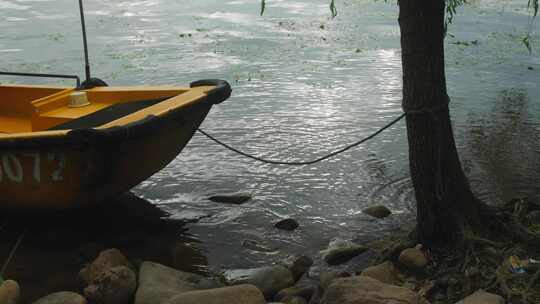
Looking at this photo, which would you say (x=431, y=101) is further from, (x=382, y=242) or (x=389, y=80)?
(x=389, y=80)

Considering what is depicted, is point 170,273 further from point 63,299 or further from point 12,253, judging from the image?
point 12,253

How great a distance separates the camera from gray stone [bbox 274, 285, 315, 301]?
4.46 meters

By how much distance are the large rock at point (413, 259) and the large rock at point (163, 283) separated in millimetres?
1443

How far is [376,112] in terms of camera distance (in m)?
9.75

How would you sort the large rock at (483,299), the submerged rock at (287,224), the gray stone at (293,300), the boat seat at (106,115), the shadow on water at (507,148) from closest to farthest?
the large rock at (483,299) < the gray stone at (293,300) < the submerged rock at (287,224) < the boat seat at (106,115) < the shadow on water at (507,148)

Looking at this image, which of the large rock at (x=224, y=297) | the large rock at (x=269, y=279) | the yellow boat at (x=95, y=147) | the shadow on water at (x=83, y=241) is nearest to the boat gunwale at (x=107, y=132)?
the yellow boat at (x=95, y=147)

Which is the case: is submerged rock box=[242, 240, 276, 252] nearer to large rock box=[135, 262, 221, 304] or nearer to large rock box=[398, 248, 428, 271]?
large rock box=[135, 262, 221, 304]

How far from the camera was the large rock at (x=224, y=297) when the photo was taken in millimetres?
3992

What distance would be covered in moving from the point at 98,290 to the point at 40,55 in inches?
440

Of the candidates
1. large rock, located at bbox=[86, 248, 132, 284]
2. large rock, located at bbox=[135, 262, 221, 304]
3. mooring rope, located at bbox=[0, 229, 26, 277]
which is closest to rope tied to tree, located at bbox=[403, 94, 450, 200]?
large rock, located at bbox=[135, 262, 221, 304]

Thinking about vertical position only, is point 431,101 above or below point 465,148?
above

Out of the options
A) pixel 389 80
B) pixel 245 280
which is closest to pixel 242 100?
pixel 389 80

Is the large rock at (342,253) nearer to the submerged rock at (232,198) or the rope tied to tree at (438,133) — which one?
the rope tied to tree at (438,133)

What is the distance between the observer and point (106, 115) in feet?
20.2
